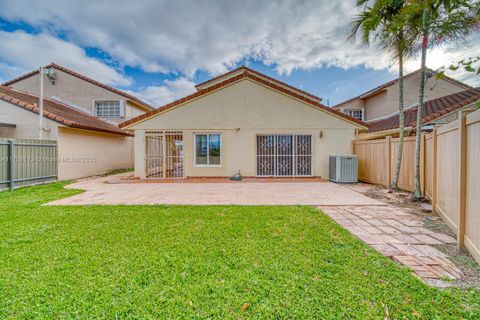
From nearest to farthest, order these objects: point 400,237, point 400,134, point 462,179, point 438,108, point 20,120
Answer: point 462,179
point 400,237
point 400,134
point 20,120
point 438,108

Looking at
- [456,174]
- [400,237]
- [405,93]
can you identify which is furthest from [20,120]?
[405,93]

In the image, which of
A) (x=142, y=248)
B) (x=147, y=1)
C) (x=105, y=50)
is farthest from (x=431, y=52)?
(x=105, y=50)

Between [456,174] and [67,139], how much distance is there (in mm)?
16250

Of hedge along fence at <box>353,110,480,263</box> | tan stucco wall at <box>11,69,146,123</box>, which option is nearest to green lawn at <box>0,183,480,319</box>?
hedge along fence at <box>353,110,480,263</box>

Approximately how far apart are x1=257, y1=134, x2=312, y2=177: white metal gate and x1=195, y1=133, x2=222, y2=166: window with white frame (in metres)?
2.45

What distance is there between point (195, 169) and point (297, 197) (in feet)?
22.4

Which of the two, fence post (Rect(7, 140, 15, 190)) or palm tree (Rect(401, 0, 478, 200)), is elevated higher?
palm tree (Rect(401, 0, 478, 200))

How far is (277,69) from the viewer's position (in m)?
20.4

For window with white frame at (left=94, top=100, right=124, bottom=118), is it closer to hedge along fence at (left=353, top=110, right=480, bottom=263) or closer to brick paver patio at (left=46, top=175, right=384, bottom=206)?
brick paver patio at (left=46, top=175, right=384, bottom=206)

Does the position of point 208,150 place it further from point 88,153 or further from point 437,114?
point 437,114

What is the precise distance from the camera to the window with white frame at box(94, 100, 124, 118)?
1975 cm

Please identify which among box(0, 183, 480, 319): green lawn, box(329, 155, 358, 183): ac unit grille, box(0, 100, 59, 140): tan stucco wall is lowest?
box(0, 183, 480, 319): green lawn

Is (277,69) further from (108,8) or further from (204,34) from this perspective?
(108,8)

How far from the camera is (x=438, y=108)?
1405 cm
